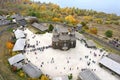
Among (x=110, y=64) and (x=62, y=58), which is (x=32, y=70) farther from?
(x=110, y=64)

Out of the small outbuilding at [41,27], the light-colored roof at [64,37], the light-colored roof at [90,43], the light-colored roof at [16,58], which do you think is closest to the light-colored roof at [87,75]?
the light-colored roof at [64,37]

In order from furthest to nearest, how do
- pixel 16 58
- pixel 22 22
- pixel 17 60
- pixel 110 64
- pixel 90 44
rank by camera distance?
pixel 22 22 → pixel 90 44 → pixel 16 58 → pixel 17 60 → pixel 110 64

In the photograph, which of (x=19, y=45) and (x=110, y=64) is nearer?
(x=110, y=64)

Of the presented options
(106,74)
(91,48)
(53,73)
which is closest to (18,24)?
(91,48)

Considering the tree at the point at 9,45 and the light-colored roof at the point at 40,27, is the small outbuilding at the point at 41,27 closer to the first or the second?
the light-colored roof at the point at 40,27

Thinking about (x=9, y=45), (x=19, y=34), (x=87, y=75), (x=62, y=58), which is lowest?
(x=87, y=75)

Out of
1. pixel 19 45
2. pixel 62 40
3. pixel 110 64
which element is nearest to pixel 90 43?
pixel 62 40
